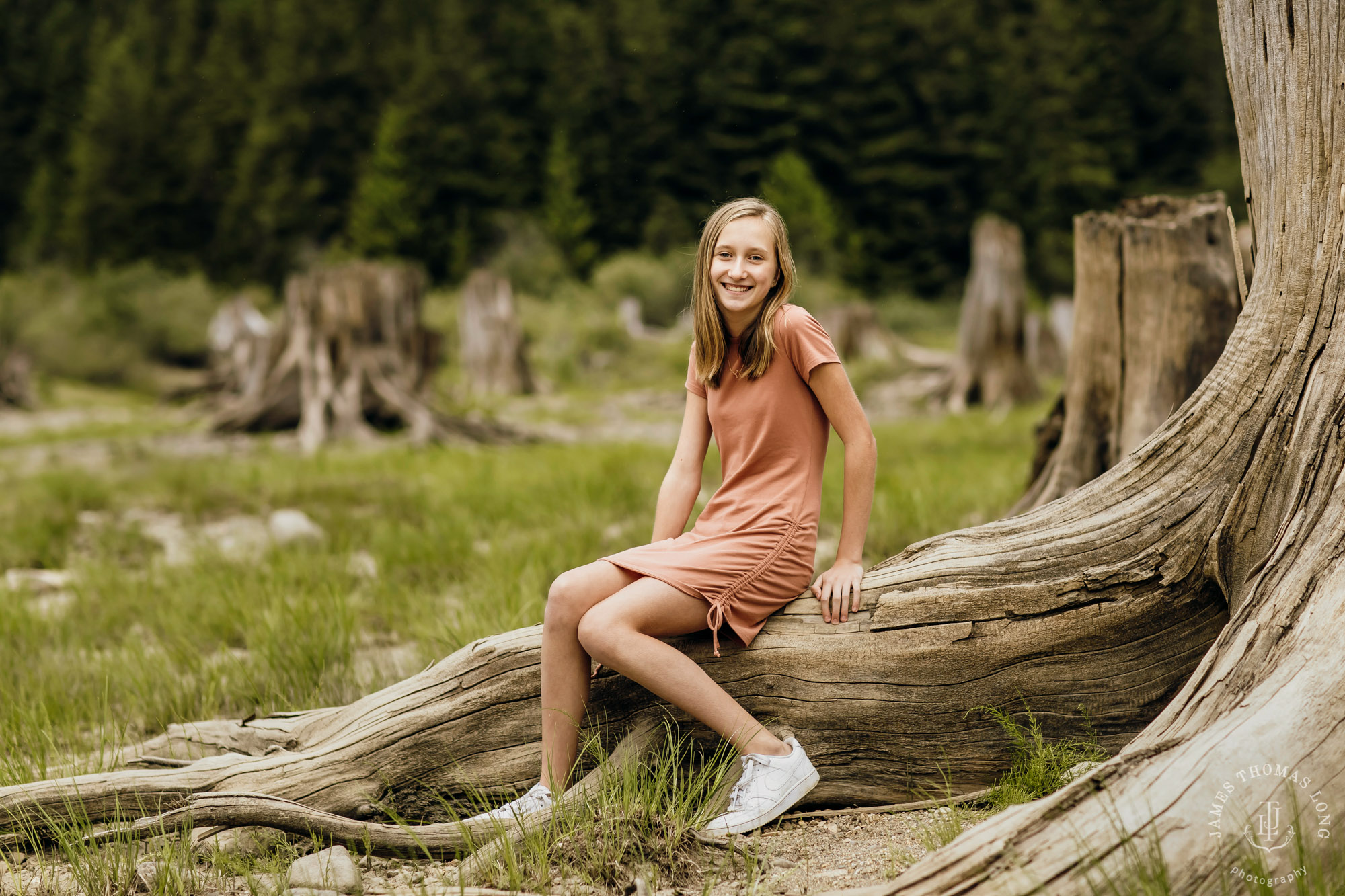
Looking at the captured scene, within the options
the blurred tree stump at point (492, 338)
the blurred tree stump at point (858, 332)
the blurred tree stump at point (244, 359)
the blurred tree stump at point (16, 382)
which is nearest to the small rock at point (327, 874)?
the blurred tree stump at point (244, 359)

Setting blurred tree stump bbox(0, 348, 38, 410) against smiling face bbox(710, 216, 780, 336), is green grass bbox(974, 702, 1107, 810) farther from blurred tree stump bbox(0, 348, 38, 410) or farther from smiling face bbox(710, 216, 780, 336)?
blurred tree stump bbox(0, 348, 38, 410)

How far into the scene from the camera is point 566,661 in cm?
225

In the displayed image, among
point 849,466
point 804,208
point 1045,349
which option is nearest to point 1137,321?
point 849,466

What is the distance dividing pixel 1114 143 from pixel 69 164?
36.0 m

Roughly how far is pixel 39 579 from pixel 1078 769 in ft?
16.1

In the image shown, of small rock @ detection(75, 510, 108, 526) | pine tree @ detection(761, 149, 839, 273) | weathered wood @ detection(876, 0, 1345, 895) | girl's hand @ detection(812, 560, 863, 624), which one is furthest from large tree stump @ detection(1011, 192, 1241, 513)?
pine tree @ detection(761, 149, 839, 273)

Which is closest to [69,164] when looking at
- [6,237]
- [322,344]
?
[6,237]

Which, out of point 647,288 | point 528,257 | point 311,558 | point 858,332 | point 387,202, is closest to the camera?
point 311,558

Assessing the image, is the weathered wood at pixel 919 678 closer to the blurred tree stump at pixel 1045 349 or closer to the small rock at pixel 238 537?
the small rock at pixel 238 537

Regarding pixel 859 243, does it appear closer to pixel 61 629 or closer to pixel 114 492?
pixel 114 492

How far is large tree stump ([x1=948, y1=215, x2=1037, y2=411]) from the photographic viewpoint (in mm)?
11180

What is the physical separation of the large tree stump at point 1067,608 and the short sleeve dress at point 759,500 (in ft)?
0.46

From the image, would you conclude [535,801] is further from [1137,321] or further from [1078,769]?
[1137,321]

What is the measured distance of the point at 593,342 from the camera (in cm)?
2017
